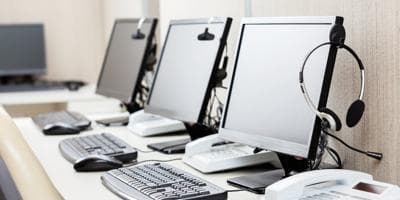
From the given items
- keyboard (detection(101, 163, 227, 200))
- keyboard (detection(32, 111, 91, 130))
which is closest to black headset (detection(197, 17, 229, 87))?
keyboard (detection(101, 163, 227, 200))

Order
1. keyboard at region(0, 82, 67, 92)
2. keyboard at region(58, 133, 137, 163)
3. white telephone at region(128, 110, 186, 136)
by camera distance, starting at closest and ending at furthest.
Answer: keyboard at region(58, 133, 137, 163), white telephone at region(128, 110, 186, 136), keyboard at region(0, 82, 67, 92)

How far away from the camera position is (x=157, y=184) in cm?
138

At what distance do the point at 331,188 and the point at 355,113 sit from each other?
0.61ft

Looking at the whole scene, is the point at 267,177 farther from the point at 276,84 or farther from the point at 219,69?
the point at 219,69

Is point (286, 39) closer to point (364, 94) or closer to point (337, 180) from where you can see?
point (364, 94)

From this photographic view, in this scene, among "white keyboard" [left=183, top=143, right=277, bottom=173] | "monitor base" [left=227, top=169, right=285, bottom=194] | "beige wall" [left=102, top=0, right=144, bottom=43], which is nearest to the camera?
"monitor base" [left=227, top=169, right=285, bottom=194]

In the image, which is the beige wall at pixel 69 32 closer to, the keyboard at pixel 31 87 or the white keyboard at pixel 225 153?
the keyboard at pixel 31 87

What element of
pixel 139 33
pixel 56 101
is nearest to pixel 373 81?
pixel 139 33

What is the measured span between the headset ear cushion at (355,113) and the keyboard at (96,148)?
0.71 metres

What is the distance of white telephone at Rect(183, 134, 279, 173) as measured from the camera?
5.24 ft

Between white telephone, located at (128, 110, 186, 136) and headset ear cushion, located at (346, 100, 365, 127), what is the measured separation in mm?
958

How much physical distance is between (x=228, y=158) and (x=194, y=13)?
1.07m

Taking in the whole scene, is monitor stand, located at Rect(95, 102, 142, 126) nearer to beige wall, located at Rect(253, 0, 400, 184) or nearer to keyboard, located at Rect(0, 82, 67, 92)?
beige wall, located at Rect(253, 0, 400, 184)

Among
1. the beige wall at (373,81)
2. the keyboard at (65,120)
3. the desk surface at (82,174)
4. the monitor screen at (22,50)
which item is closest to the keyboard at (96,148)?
the desk surface at (82,174)
